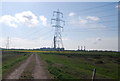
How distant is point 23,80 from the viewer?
15.0m

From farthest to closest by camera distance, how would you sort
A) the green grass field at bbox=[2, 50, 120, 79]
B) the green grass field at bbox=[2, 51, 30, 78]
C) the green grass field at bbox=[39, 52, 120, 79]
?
the green grass field at bbox=[2, 51, 30, 78], the green grass field at bbox=[2, 50, 120, 79], the green grass field at bbox=[39, 52, 120, 79]

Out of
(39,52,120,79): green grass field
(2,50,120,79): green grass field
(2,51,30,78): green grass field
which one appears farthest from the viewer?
(2,51,30,78): green grass field

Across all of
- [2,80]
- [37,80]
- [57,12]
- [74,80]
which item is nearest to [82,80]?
[74,80]

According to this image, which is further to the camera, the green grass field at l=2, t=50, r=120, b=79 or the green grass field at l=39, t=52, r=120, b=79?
the green grass field at l=2, t=50, r=120, b=79

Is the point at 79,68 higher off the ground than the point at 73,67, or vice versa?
the point at 73,67

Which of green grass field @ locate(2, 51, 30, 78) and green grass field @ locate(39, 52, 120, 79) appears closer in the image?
green grass field @ locate(39, 52, 120, 79)

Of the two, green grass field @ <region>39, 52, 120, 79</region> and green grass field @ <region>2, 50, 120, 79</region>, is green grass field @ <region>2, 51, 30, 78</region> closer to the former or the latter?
green grass field @ <region>2, 50, 120, 79</region>

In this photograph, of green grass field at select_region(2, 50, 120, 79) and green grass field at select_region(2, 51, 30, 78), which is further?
green grass field at select_region(2, 51, 30, 78)

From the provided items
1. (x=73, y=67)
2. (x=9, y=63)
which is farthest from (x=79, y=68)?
(x=9, y=63)

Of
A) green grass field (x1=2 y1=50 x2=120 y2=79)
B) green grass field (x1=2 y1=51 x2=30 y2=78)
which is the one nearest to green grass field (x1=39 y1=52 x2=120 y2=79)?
green grass field (x1=2 y1=50 x2=120 y2=79)

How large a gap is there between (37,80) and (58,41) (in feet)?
187

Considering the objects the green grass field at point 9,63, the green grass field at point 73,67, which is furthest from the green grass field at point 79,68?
the green grass field at point 9,63

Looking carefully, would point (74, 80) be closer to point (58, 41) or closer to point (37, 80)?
point (37, 80)

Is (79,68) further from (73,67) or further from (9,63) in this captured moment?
(9,63)
